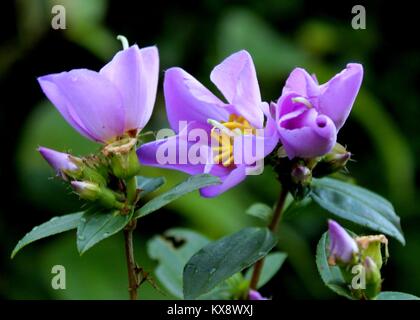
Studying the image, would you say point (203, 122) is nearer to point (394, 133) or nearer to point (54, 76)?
point (54, 76)

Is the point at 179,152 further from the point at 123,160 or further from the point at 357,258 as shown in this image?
the point at 357,258

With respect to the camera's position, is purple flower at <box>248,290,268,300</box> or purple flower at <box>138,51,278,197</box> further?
purple flower at <box>248,290,268,300</box>

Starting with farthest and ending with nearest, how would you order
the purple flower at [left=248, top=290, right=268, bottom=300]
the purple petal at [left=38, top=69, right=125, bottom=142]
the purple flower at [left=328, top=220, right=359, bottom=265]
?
the purple flower at [left=248, top=290, right=268, bottom=300]
the purple petal at [left=38, top=69, right=125, bottom=142]
the purple flower at [left=328, top=220, right=359, bottom=265]

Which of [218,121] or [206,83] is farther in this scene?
[206,83]

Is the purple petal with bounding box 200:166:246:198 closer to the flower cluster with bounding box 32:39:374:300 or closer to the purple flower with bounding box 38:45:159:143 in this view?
the flower cluster with bounding box 32:39:374:300

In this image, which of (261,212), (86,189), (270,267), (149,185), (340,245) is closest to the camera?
(340,245)

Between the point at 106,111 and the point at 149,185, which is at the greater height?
the point at 106,111

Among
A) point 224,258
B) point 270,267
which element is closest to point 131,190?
point 224,258

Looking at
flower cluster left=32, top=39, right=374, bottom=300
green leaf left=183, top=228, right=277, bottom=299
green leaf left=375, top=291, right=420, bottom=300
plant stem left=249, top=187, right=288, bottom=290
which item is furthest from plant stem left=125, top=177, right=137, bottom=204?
green leaf left=375, top=291, right=420, bottom=300
